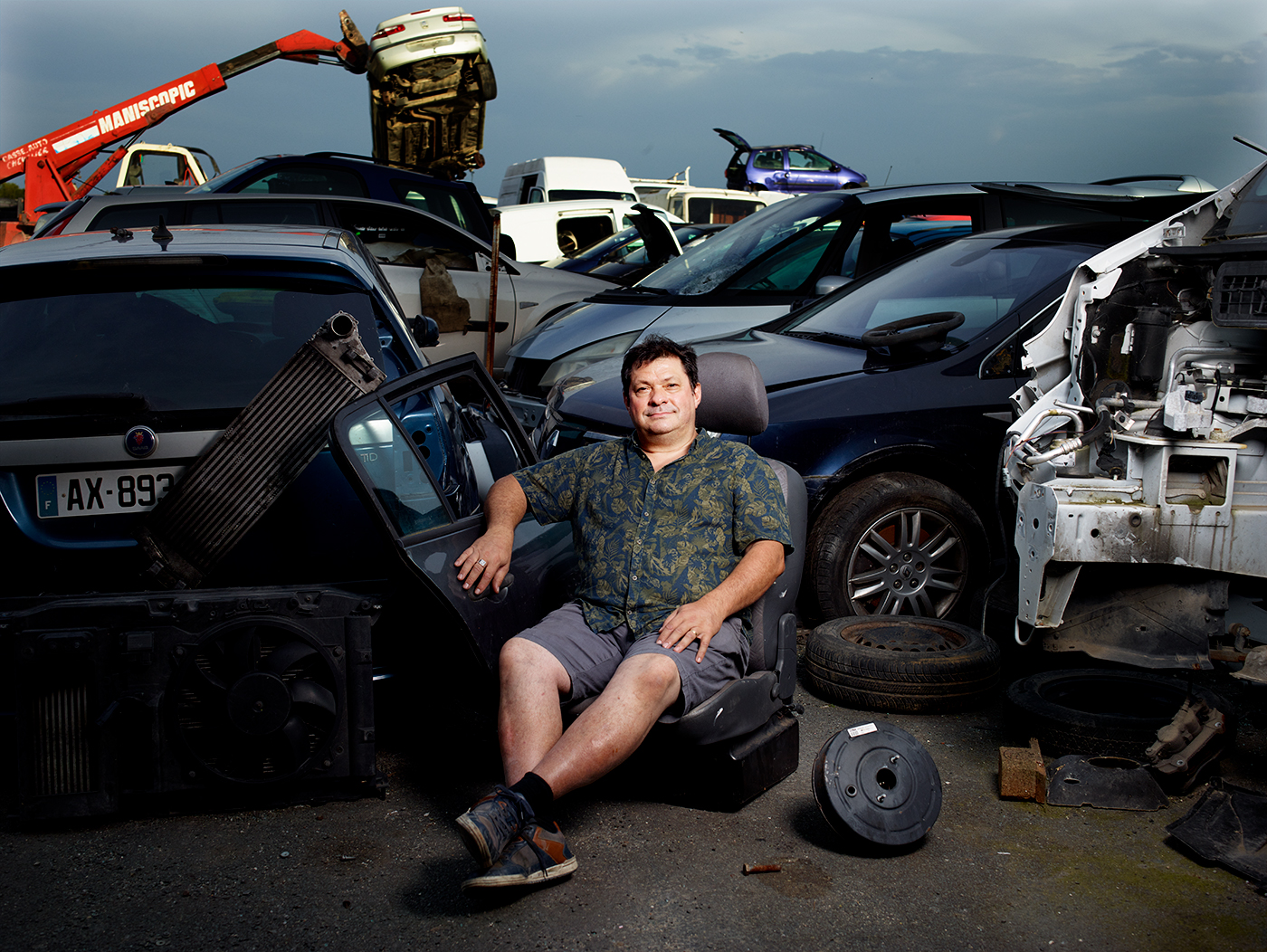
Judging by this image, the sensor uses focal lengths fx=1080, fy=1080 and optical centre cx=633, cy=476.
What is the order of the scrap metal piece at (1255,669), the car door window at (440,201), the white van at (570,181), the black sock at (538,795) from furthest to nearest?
the white van at (570,181) < the car door window at (440,201) < the scrap metal piece at (1255,669) < the black sock at (538,795)

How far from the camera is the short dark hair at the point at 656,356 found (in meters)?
3.38

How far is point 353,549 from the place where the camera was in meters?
3.38

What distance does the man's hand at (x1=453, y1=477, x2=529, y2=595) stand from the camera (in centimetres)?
318

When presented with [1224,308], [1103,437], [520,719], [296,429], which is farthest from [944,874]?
[296,429]

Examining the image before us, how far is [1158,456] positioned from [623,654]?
179cm

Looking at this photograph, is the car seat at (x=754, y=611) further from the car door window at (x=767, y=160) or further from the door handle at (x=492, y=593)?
the car door window at (x=767, y=160)

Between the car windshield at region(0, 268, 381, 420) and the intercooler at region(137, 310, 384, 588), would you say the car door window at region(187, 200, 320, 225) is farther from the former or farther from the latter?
the intercooler at region(137, 310, 384, 588)


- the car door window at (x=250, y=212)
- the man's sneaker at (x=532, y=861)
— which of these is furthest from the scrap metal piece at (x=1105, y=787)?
the car door window at (x=250, y=212)

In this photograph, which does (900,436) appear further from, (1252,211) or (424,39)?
(424,39)

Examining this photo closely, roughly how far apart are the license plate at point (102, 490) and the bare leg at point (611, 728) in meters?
1.33

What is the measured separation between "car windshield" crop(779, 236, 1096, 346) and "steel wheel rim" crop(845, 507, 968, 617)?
0.89 metres

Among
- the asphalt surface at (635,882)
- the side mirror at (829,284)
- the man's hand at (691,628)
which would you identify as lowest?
the asphalt surface at (635,882)

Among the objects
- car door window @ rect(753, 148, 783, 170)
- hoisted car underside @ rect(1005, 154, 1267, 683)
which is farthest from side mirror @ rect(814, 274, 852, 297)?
car door window @ rect(753, 148, 783, 170)

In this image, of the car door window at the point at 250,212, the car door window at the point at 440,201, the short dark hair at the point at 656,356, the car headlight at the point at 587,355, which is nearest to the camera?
the short dark hair at the point at 656,356
